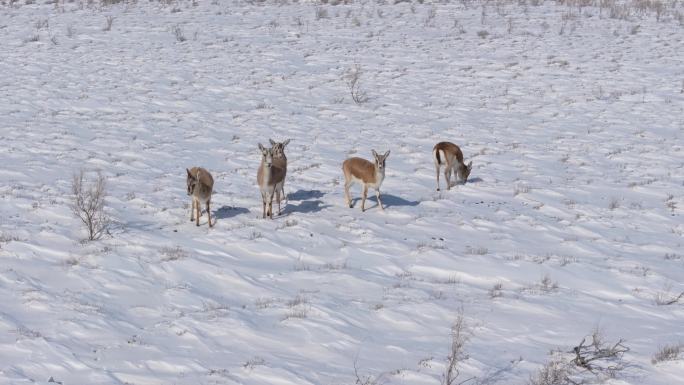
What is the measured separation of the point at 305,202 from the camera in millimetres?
14484

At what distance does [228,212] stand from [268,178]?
1.14m

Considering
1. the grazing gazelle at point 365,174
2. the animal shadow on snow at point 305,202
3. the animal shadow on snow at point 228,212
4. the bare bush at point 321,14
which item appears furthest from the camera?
the bare bush at point 321,14

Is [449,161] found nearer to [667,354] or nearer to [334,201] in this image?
[334,201]

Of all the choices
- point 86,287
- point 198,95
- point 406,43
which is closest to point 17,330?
point 86,287

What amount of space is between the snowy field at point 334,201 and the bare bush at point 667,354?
100mm

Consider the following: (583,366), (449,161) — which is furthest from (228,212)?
(583,366)

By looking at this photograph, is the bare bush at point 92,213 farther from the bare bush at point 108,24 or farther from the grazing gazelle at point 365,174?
the bare bush at point 108,24

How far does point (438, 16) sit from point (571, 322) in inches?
1095

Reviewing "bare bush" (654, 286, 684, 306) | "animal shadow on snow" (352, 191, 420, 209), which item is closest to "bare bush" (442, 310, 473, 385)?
"bare bush" (654, 286, 684, 306)

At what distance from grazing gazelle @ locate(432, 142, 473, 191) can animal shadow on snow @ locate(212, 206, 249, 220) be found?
4.49 meters

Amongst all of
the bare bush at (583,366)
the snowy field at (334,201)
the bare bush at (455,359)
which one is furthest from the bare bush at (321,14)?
the bare bush at (583,366)

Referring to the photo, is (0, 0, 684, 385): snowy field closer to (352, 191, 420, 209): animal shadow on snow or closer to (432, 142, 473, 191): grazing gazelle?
(352, 191, 420, 209): animal shadow on snow

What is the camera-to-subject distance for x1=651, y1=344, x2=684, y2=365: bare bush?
7547 millimetres

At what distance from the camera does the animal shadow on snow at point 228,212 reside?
1323 cm
